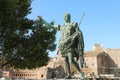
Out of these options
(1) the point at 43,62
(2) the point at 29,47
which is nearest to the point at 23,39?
(2) the point at 29,47

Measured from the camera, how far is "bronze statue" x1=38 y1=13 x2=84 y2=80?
47.9 ft

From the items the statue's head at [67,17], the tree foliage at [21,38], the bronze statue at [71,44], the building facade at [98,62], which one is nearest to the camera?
the bronze statue at [71,44]

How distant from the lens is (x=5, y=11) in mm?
29172

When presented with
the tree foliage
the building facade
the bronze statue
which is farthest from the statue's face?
the building facade

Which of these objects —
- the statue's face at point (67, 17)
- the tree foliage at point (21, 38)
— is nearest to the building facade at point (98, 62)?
the tree foliage at point (21, 38)

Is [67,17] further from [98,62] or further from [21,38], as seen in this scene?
[98,62]

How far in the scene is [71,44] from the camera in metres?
14.7

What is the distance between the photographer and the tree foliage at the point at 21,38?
29375mm

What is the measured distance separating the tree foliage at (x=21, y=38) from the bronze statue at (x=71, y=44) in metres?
15.0

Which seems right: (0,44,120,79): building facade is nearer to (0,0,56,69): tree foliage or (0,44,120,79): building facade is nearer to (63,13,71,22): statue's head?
(0,0,56,69): tree foliage

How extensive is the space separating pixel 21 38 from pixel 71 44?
55.3ft

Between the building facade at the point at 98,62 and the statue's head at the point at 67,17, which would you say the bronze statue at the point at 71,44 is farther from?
the building facade at the point at 98,62

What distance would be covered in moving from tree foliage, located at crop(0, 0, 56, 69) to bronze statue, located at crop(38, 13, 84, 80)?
15.0 meters

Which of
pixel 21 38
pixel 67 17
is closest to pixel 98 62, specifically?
pixel 21 38
